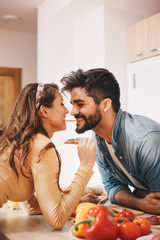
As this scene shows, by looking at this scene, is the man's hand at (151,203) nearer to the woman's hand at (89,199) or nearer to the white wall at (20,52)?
the woman's hand at (89,199)

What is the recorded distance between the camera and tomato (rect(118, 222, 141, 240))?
110 centimetres

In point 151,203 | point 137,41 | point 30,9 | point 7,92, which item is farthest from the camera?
point 7,92

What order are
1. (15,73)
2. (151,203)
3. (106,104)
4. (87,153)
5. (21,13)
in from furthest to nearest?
(15,73)
(21,13)
(106,104)
(151,203)
(87,153)

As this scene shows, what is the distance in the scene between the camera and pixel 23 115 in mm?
1483

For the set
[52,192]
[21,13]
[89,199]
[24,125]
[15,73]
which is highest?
[21,13]

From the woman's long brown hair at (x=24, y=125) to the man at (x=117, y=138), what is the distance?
0.27m

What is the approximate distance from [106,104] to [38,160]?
618 mm

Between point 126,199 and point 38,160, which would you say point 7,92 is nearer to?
point 126,199

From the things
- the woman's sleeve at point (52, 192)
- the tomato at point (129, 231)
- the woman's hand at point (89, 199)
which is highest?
the woman's sleeve at point (52, 192)

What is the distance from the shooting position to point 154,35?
3.23 m

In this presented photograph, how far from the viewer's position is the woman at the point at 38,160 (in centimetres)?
133

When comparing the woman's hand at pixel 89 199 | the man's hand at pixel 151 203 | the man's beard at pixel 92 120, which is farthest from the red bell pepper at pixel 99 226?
the man's beard at pixel 92 120

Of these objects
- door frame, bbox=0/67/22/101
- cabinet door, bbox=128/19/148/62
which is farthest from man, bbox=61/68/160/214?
door frame, bbox=0/67/22/101

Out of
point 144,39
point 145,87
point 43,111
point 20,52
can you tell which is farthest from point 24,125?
point 20,52
